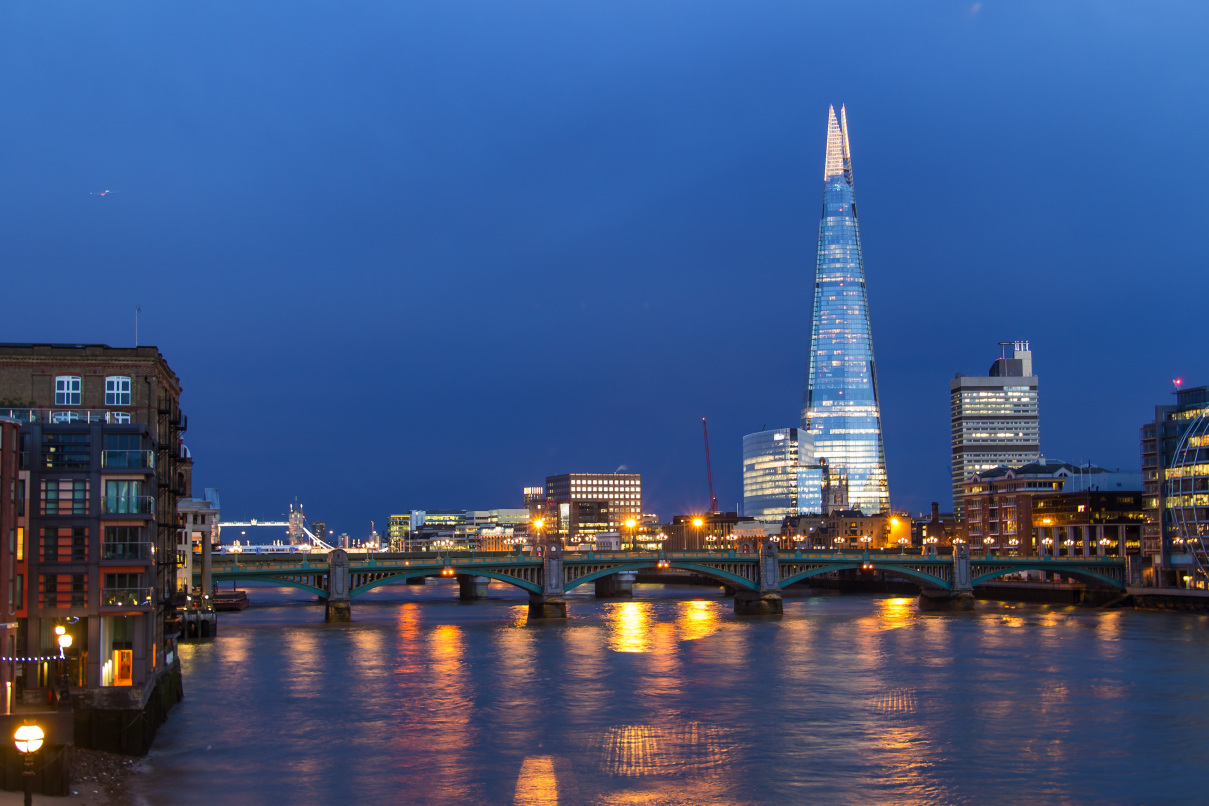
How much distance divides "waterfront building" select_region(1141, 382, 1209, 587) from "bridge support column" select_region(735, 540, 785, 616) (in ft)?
154

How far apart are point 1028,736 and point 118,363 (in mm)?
42130

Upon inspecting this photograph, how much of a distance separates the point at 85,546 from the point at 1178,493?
124 metres

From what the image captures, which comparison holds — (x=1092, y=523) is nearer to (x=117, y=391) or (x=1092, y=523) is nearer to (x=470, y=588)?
(x=470, y=588)

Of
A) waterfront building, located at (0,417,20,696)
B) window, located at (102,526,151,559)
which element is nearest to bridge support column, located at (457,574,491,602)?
window, located at (102,526,151,559)

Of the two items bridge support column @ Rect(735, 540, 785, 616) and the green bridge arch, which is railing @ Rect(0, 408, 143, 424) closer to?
bridge support column @ Rect(735, 540, 785, 616)

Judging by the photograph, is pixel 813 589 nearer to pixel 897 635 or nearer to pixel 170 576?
pixel 897 635

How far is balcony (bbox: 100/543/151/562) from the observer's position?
45216 mm

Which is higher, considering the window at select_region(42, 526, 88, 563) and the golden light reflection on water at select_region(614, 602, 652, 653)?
the window at select_region(42, 526, 88, 563)

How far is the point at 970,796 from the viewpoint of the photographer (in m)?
40.1

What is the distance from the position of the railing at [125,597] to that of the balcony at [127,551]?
116 centimetres

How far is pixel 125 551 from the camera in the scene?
1810 inches

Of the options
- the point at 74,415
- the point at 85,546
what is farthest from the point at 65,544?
the point at 74,415

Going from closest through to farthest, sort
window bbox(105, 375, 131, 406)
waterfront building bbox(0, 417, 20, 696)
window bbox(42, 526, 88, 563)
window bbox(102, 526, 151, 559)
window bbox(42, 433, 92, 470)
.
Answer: waterfront building bbox(0, 417, 20, 696) < window bbox(42, 526, 88, 563) < window bbox(42, 433, 92, 470) < window bbox(102, 526, 151, 559) < window bbox(105, 375, 131, 406)

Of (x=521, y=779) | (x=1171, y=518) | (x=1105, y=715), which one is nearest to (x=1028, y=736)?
(x=1105, y=715)
